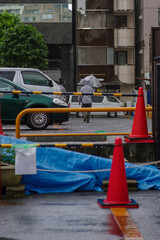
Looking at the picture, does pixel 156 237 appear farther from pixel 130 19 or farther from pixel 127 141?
pixel 130 19

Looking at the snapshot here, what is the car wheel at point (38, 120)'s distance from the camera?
1767 cm

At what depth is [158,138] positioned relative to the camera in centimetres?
959

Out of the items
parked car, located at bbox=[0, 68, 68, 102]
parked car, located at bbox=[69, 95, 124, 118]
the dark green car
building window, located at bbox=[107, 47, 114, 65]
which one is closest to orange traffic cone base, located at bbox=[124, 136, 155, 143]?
the dark green car

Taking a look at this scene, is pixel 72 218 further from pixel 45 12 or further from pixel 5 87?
pixel 45 12

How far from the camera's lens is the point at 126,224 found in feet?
18.3

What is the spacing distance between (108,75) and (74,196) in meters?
45.4

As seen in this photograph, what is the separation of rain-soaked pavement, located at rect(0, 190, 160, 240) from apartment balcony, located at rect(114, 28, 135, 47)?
46.1 m

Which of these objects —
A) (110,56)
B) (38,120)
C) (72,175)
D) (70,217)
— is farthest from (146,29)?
(70,217)

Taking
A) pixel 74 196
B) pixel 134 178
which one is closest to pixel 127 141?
pixel 134 178

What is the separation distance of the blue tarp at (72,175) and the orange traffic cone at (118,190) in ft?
3.16

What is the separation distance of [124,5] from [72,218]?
47.6 m

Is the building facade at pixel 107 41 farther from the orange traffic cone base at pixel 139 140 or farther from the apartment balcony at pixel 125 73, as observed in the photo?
the orange traffic cone base at pixel 139 140

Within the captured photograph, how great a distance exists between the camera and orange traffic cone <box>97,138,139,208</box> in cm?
646

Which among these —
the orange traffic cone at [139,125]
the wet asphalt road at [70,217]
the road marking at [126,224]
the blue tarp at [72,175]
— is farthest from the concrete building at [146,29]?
the road marking at [126,224]
